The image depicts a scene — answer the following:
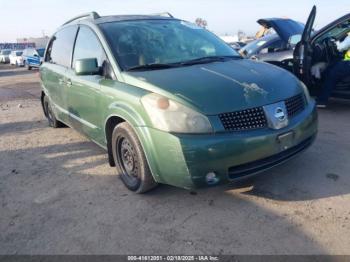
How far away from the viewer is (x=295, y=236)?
9.21 feet

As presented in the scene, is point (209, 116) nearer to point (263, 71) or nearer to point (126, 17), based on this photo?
point (263, 71)

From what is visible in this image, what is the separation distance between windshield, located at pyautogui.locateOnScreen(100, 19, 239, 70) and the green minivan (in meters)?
0.01

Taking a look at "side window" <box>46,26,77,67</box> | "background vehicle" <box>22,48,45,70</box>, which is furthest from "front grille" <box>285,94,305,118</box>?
"background vehicle" <box>22,48,45,70</box>

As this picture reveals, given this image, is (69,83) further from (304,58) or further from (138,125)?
(304,58)

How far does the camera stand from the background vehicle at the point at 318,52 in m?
6.16

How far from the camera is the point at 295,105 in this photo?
11.6 feet

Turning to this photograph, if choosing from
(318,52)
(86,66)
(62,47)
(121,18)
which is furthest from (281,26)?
(86,66)

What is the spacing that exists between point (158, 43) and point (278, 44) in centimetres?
506

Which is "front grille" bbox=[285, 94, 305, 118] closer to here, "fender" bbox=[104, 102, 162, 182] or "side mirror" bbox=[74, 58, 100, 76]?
"fender" bbox=[104, 102, 162, 182]

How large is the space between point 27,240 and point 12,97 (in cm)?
970

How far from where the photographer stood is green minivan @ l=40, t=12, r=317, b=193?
119 inches

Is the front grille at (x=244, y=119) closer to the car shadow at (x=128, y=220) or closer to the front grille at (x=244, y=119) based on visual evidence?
the front grille at (x=244, y=119)

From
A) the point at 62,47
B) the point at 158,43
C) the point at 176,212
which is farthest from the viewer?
the point at 62,47

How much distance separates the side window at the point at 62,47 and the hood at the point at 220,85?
1784mm
